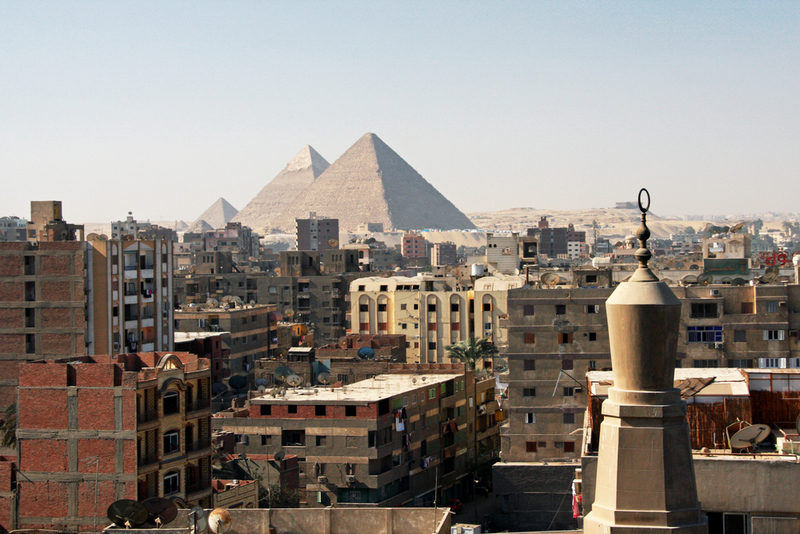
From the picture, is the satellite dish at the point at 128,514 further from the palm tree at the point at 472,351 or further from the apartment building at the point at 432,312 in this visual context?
the apartment building at the point at 432,312

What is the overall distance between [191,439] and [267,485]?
6.88 metres

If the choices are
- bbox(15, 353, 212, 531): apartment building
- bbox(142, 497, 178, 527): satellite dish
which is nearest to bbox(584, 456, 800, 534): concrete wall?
bbox(142, 497, 178, 527): satellite dish

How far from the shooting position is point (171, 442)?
29.9 metres

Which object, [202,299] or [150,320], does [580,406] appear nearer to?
[150,320]

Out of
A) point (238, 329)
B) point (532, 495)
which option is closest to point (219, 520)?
point (532, 495)

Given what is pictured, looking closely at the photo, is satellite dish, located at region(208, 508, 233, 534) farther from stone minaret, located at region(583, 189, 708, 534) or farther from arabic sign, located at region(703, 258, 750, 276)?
arabic sign, located at region(703, 258, 750, 276)

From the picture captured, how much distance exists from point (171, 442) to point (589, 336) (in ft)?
59.4

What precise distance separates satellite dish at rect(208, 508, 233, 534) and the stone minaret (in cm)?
984

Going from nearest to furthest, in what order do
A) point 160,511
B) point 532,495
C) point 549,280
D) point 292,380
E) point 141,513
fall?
point 141,513, point 160,511, point 532,495, point 292,380, point 549,280

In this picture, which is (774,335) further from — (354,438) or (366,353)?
(366,353)

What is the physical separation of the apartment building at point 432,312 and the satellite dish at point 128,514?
45.3 m

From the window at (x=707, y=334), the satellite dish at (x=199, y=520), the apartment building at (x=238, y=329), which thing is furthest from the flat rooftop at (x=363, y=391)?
the satellite dish at (x=199, y=520)

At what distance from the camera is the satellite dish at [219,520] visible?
16.5 m

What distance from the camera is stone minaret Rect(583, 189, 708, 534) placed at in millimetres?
7457
